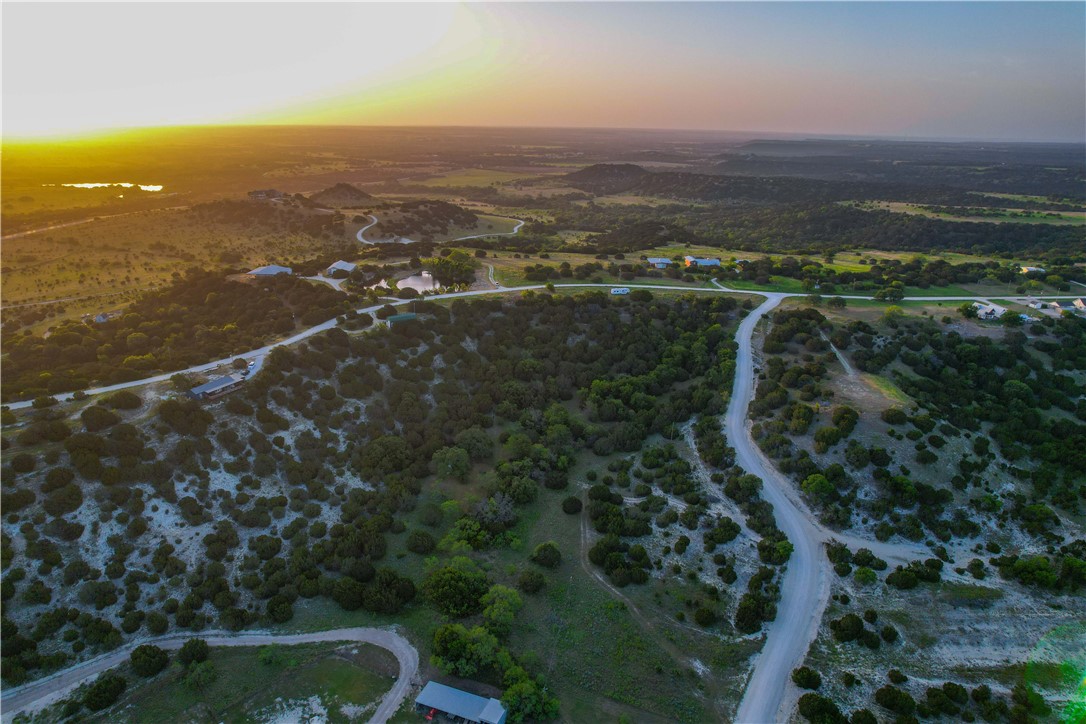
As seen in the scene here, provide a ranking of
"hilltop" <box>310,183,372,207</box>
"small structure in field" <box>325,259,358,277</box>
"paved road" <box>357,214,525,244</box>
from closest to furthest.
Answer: "small structure in field" <box>325,259,358,277</box>, "paved road" <box>357,214,525,244</box>, "hilltop" <box>310,183,372,207</box>

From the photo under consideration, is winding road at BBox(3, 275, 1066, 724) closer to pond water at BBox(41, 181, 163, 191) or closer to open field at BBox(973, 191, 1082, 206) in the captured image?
pond water at BBox(41, 181, 163, 191)

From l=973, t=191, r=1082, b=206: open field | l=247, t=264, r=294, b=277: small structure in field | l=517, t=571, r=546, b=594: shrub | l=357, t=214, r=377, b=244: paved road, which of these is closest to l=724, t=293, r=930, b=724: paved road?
l=517, t=571, r=546, b=594: shrub

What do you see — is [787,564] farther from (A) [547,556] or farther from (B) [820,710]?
(A) [547,556]

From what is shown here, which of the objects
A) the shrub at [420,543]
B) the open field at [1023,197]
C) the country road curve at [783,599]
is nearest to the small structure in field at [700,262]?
the country road curve at [783,599]

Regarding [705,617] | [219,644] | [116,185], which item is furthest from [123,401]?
[116,185]

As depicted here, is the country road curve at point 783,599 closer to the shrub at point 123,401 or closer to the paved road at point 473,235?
the shrub at point 123,401
